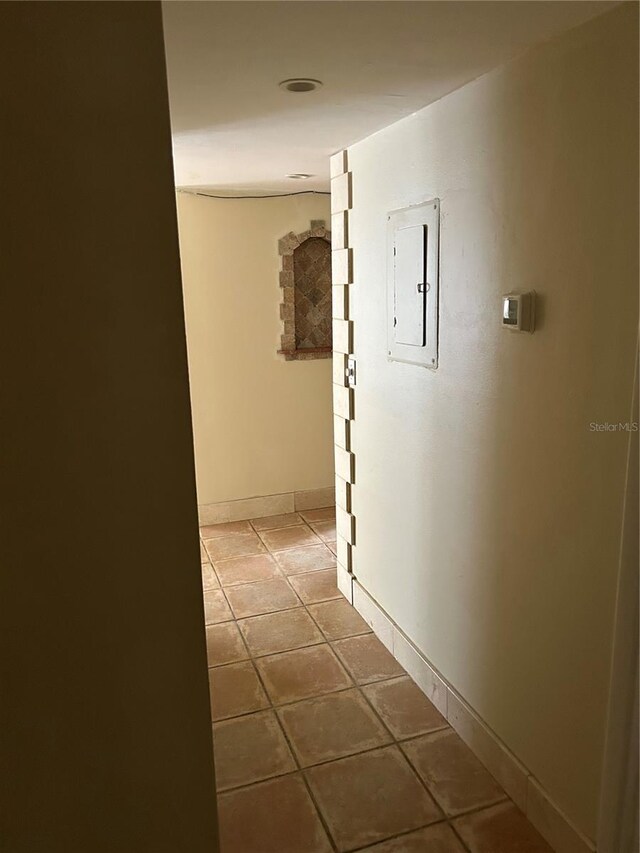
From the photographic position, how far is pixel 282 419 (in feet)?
15.1

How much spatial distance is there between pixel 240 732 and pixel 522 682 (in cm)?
103

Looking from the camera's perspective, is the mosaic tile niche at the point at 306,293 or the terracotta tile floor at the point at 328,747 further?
the mosaic tile niche at the point at 306,293

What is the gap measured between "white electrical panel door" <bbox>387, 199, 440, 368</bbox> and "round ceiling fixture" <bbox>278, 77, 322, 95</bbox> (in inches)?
21.0

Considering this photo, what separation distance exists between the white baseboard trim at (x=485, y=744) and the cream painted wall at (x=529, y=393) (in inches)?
1.6

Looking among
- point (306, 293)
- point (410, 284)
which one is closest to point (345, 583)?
point (410, 284)

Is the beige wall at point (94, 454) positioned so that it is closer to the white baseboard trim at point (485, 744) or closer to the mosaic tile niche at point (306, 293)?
the white baseboard trim at point (485, 744)

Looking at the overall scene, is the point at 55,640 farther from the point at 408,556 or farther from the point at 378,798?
the point at 408,556

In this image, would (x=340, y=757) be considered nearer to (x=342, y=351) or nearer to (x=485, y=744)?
(x=485, y=744)

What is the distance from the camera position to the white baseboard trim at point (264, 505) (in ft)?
15.0

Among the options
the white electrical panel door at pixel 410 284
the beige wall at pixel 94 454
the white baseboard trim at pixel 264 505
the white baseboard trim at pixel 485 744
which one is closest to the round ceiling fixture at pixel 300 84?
the white electrical panel door at pixel 410 284

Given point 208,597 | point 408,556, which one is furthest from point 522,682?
point 208,597

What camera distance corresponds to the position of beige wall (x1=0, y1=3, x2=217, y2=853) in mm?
960

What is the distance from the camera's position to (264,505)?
15.3 feet

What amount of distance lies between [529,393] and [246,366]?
9.21 feet
